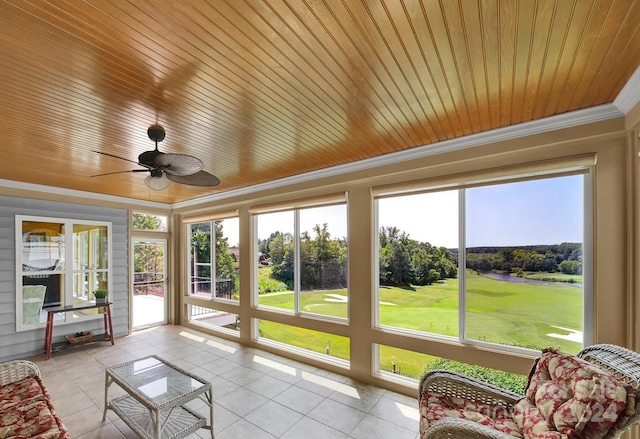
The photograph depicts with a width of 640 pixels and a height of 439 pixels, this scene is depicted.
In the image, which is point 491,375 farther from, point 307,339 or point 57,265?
point 57,265

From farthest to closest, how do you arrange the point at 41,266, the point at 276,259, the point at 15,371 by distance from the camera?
the point at 276,259 < the point at 41,266 < the point at 15,371

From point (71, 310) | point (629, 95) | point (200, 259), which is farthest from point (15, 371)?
point (629, 95)

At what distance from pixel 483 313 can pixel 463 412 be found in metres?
1.15

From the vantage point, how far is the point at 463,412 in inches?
74.6

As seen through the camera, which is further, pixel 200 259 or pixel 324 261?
pixel 200 259

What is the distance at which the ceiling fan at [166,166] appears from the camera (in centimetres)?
208

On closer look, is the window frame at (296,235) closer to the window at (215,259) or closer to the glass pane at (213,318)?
the window at (215,259)

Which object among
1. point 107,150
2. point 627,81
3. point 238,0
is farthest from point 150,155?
point 627,81

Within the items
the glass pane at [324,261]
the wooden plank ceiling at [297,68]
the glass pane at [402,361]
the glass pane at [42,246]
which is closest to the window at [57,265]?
the glass pane at [42,246]

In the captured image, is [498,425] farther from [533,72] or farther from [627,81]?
[627,81]

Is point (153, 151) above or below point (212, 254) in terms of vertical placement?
above

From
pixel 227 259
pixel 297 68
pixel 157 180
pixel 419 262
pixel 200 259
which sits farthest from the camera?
pixel 200 259

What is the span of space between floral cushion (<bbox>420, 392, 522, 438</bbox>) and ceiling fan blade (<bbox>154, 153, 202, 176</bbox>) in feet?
7.58

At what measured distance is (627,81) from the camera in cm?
180
